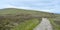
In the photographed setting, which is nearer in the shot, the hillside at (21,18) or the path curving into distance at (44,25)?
the hillside at (21,18)

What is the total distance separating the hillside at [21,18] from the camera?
4691 mm

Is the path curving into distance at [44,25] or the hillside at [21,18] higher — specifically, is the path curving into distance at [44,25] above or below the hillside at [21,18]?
below

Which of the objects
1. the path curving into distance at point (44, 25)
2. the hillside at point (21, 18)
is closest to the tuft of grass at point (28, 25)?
the hillside at point (21, 18)

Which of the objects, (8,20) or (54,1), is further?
→ (54,1)

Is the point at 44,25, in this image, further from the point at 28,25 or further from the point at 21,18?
the point at 21,18

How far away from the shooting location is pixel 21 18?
4789 millimetres

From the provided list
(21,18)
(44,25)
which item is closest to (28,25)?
(21,18)

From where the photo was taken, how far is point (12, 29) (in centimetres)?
464

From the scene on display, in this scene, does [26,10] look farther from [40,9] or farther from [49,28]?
[49,28]

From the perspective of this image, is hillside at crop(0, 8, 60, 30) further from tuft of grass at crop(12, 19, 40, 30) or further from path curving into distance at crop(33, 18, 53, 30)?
path curving into distance at crop(33, 18, 53, 30)

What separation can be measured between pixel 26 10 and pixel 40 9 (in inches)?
18.8

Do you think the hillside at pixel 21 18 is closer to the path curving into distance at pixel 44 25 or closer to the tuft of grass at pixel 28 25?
the tuft of grass at pixel 28 25

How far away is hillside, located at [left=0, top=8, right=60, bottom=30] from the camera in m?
4.69

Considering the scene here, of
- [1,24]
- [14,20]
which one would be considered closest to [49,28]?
[14,20]
